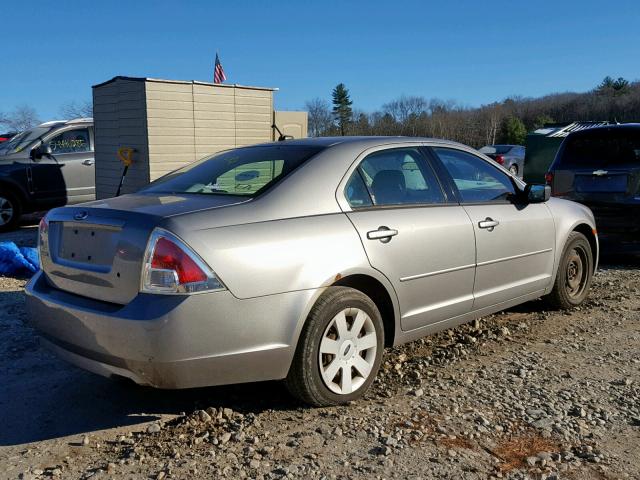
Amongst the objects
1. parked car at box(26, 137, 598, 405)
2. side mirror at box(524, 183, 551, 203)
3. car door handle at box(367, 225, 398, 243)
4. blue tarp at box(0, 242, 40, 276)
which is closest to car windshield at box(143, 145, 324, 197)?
parked car at box(26, 137, 598, 405)

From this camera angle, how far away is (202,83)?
962 cm

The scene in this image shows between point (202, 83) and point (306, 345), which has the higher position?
point (202, 83)

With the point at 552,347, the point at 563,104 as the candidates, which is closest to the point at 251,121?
the point at 552,347

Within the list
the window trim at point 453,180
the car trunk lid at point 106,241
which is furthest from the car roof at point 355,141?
the car trunk lid at point 106,241

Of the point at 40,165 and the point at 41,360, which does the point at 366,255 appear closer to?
the point at 41,360

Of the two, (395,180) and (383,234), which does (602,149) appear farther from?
(383,234)

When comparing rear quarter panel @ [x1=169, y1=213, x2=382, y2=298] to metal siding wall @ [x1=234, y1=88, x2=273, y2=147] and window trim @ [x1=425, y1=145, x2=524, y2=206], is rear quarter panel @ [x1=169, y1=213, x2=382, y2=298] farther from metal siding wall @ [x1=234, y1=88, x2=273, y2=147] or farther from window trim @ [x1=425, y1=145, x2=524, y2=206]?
metal siding wall @ [x1=234, y1=88, x2=273, y2=147]

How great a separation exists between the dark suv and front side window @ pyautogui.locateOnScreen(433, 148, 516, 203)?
2878mm

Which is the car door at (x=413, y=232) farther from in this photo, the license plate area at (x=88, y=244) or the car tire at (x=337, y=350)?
the license plate area at (x=88, y=244)

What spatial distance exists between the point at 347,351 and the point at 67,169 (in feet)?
29.7

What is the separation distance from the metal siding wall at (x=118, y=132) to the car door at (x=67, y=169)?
0.73 meters

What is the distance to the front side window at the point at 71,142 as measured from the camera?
36.4 feet

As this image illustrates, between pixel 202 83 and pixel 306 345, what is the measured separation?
7248 mm

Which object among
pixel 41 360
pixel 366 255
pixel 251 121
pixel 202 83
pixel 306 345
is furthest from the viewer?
pixel 251 121
